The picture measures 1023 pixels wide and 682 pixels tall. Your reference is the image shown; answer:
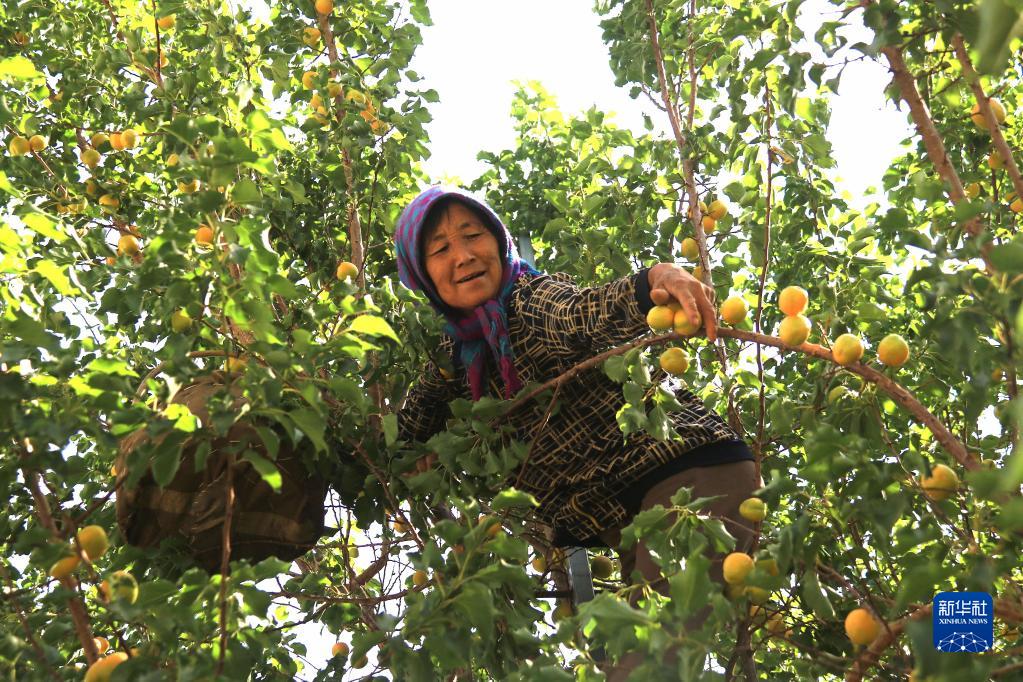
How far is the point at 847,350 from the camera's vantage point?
6.19 feet

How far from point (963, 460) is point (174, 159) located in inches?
93.0

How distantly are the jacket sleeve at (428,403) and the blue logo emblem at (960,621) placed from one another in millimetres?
1381

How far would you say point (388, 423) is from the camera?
2.24 meters

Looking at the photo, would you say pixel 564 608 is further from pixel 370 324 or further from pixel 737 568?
pixel 370 324

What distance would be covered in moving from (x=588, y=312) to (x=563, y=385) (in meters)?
0.24

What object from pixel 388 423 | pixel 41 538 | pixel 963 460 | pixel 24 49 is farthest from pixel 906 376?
pixel 24 49

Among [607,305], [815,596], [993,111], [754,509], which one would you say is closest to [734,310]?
[607,305]

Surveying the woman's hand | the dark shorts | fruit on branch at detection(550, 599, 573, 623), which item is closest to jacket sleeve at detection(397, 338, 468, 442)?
the dark shorts

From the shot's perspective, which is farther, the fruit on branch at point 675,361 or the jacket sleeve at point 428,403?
→ the jacket sleeve at point 428,403

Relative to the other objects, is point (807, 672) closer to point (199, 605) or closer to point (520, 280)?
point (520, 280)

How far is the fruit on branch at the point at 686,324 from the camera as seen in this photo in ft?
6.57

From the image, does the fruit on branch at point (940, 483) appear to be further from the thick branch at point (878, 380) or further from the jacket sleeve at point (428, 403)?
the jacket sleeve at point (428, 403)

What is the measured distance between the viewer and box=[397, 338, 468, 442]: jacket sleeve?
274 centimetres

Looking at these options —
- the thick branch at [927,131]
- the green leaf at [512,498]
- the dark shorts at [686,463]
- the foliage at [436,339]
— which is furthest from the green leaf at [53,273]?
the thick branch at [927,131]
